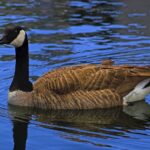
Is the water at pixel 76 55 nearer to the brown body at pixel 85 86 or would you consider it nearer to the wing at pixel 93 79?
the brown body at pixel 85 86

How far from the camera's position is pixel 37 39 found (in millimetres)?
18344

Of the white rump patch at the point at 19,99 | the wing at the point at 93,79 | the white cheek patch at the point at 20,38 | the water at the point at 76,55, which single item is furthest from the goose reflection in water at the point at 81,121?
the white cheek patch at the point at 20,38

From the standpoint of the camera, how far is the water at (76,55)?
37.2 ft

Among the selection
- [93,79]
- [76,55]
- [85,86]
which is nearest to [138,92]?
[93,79]

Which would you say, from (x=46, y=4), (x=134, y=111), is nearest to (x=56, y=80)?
(x=134, y=111)

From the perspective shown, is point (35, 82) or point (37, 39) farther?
point (37, 39)

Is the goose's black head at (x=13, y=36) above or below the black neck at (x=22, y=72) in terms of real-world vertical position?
above

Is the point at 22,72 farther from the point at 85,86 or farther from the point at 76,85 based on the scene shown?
the point at 85,86

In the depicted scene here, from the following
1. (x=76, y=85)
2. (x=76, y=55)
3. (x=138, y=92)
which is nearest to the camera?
(x=76, y=85)

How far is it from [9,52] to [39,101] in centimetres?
400

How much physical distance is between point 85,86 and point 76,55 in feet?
11.1

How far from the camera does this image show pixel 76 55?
16484 mm

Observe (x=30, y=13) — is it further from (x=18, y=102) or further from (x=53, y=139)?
(x=53, y=139)

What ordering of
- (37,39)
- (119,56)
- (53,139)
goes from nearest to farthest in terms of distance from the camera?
1. (53,139)
2. (119,56)
3. (37,39)
